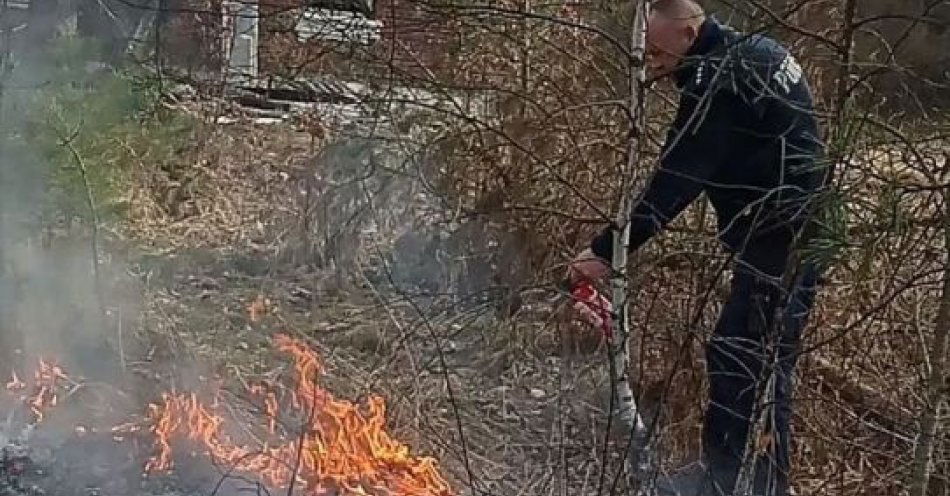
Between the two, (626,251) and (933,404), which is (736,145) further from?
(933,404)

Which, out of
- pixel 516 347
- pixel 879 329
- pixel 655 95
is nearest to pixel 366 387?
pixel 516 347

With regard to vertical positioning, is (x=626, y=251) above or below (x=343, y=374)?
above

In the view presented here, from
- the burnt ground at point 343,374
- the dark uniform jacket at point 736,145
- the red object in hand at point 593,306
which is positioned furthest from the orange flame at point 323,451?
the dark uniform jacket at point 736,145

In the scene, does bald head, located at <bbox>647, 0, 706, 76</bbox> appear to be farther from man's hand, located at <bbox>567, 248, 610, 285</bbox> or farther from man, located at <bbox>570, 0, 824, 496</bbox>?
man's hand, located at <bbox>567, 248, 610, 285</bbox>

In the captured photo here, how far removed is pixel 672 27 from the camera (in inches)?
161

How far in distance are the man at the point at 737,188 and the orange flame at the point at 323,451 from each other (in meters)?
0.96

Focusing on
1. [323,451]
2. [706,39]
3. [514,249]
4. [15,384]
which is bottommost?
[15,384]

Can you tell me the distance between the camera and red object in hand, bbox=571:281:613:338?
10.7 ft

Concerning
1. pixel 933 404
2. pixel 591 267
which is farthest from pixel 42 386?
pixel 933 404

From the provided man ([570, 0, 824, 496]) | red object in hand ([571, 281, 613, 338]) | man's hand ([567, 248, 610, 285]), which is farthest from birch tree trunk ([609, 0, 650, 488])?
man ([570, 0, 824, 496])

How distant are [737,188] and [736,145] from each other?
0.90 ft

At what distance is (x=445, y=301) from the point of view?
254 inches

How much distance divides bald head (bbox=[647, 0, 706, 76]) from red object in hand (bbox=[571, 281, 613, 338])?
0.81m

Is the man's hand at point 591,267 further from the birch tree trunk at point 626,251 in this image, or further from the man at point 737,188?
the birch tree trunk at point 626,251
